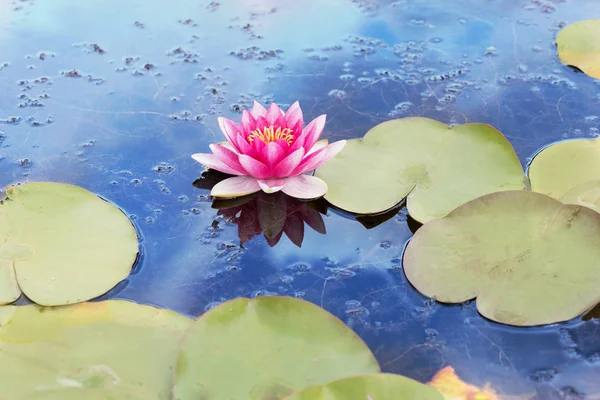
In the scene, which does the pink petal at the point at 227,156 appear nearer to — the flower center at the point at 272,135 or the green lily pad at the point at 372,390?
the flower center at the point at 272,135

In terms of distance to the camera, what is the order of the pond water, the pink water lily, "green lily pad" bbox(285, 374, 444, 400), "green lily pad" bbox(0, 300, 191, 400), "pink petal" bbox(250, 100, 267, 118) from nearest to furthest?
"green lily pad" bbox(285, 374, 444, 400), "green lily pad" bbox(0, 300, 191, 400), the pond water, the pink water lily, "pink petal" bbox(250, 100, 267, 118)

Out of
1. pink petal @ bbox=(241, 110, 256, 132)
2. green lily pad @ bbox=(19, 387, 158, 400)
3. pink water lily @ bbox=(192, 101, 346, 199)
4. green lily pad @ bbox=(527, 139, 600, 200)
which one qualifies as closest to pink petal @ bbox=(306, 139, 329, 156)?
pink water lily @ bbox=(192, 101, 346, 199)

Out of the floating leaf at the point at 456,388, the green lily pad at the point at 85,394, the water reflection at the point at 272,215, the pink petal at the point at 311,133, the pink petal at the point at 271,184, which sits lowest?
the floating leaf at the point at 456,388

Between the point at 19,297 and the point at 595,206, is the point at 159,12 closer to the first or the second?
the point at 19,297

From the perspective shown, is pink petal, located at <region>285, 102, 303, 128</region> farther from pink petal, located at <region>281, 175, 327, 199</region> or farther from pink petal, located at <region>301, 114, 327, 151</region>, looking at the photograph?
pink petal, located at <region>281, 175, 327, 199</region>

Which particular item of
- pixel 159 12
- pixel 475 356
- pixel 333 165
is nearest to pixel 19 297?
pixel 333 165

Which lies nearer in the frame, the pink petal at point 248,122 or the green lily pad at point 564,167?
the green lily pad at point 564,167

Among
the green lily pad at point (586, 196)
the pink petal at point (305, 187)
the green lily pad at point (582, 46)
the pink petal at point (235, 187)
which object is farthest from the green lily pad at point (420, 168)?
the green lily pad at point (582, 46)
